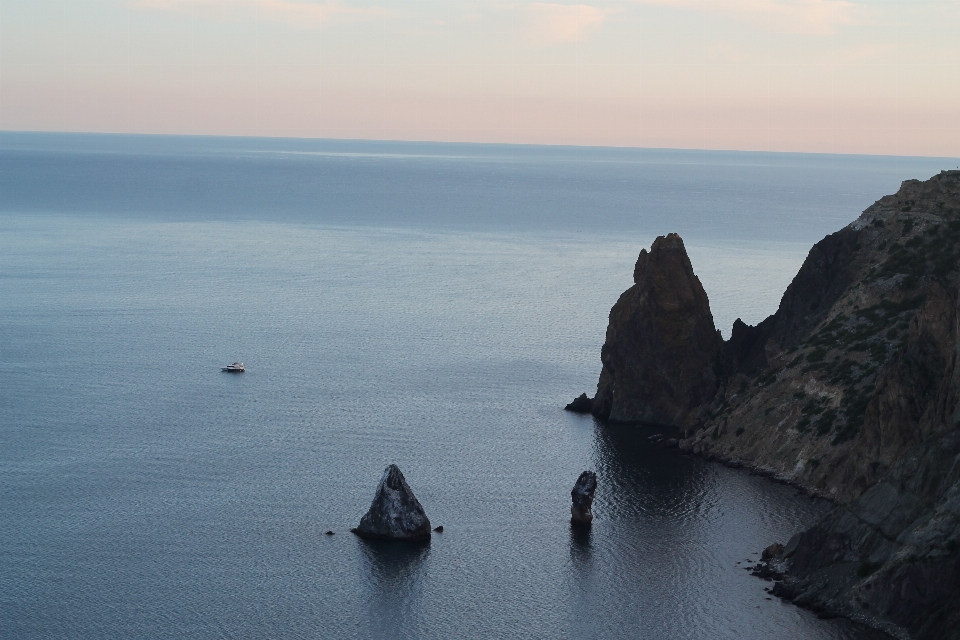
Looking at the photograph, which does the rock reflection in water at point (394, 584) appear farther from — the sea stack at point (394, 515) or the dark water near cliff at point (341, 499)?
the sea stack at point (394, 515)

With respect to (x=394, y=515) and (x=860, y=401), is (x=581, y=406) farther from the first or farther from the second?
(x=394, y=515)

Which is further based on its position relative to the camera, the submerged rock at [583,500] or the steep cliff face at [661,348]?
the steep cliff face at [661,348]

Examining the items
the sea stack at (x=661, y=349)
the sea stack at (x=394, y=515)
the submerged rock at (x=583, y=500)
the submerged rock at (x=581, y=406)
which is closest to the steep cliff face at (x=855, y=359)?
the sea stack at (x=661, y=349)

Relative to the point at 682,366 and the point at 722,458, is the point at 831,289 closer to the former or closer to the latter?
the point at 682,366

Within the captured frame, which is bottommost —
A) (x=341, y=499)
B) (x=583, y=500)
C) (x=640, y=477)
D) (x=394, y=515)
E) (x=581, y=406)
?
(x=341, y=499)

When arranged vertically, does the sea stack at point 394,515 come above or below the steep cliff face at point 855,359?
below

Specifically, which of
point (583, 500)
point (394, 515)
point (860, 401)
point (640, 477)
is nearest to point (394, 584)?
point (394, 515)

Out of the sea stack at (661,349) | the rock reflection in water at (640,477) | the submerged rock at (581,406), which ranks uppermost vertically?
the sea stack at (661,349)

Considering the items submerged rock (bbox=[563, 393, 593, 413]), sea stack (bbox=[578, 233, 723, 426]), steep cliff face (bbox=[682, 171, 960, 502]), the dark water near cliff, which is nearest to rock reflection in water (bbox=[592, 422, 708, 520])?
the dark water near cliff
